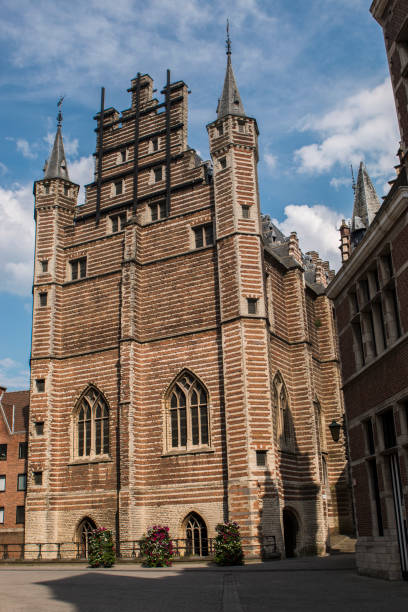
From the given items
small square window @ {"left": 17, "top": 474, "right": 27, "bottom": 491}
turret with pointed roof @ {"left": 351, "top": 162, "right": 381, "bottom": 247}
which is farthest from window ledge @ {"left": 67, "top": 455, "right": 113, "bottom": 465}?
turret with pointed roof @ {"left": 351, "top": 162, "right": 381, "bottom": 247}

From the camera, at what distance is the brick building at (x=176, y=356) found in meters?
26.5

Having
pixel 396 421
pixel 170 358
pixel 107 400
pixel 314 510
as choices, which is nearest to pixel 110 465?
pixel 107 400

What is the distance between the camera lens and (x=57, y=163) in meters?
36.6

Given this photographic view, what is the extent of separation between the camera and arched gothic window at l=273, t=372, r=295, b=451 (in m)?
28.2

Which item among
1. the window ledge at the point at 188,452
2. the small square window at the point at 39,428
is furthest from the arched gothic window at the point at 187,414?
the small square window at the point at 39,428

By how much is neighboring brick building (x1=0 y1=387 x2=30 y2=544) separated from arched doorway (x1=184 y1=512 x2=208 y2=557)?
1183 centimetres

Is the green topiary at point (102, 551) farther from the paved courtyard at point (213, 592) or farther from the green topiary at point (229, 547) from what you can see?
the paved courtyard at point (213, 592)

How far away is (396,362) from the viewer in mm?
14312

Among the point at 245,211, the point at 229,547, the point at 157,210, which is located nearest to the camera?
the point at 229,547

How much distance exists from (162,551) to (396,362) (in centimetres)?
1307

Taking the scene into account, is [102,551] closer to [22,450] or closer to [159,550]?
[159,550]

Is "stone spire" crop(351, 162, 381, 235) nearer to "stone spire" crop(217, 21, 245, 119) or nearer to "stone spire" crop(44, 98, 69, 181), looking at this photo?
"stone spire" crop(217, 21, 245, 119)

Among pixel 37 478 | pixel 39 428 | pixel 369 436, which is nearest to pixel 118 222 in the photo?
pixel 39 428

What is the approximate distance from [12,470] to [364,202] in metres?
25.7
